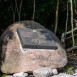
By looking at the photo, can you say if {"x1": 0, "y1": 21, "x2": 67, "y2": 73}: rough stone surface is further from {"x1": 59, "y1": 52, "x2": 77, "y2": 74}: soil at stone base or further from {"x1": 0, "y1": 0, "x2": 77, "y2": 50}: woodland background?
{"x1": 0, "y1": 0, "x2": 77, "y2": 50}: woodland background

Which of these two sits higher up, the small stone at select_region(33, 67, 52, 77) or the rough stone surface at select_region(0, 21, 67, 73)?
the rough stone surface at select_region(0, 21, 67, 73)

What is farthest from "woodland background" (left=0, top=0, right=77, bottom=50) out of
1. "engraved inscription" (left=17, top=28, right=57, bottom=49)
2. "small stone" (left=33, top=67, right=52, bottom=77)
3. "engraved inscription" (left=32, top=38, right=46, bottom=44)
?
"small stone" (left=33, top=67, right=52, bottom=77)

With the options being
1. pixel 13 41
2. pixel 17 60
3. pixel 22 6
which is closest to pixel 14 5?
pixel 22 6

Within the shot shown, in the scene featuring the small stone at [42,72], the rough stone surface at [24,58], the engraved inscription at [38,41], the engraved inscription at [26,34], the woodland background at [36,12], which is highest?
the woodland background at [36,12]

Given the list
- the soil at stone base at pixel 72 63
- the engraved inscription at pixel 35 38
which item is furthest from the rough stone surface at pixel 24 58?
the soil at stone base at pixel 72 63

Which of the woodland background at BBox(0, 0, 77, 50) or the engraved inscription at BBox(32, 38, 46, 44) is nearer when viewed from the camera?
the engraved inscription at BBox(32, 38, 46, 44)

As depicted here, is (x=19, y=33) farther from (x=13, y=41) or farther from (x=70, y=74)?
(x=70, y=74)

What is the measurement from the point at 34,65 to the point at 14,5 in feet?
12.6

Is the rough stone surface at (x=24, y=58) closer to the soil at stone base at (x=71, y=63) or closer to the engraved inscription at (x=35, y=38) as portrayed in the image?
the engraved inscription at (x=35, y=38)

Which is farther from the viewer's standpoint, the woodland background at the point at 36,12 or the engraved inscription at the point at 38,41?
the woodland background at the point at 36,12

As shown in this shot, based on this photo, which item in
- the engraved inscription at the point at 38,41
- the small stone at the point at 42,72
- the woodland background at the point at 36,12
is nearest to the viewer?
the small stone at the point at 42,72

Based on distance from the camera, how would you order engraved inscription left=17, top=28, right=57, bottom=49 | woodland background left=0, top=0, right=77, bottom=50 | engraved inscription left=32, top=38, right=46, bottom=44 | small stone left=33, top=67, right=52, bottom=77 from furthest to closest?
woodland background left=0, top=0, right=77, bottom=50, engraved inscription left=32, top=38, right=46, bottom=44, engraved inscription left=17, top=28, right=57, bottom=49, small stone left=33, top=67, right=52, bottom=77

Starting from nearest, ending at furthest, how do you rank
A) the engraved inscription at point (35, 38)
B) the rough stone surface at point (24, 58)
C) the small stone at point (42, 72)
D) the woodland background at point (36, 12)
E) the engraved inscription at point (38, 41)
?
the small stone at point (42, 72) < the rough stone surface at point (24, 58) < the engraved inscription at point (35, 38) < the engraved inscription at point (38, 41) < the woodland background at point (36, 12)

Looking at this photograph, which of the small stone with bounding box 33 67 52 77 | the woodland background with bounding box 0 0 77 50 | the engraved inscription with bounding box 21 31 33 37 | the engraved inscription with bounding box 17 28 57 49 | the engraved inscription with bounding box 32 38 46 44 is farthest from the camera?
the woodland background with bounding box 0 0 77 50
